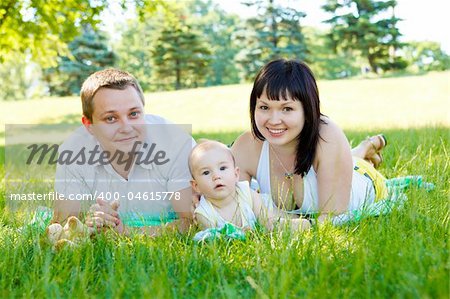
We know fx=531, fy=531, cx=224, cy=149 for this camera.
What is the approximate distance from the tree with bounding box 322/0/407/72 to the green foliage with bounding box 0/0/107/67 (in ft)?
81.5

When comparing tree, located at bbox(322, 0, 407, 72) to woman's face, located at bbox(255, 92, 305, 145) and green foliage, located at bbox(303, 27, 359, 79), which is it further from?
woman's face, located at bbox(255, 92, 305, 145)

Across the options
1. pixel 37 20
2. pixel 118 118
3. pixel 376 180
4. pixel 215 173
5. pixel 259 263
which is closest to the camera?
pixel 259 263

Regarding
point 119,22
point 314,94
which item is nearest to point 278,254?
point 314,94

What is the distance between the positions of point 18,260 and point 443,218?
2081mm

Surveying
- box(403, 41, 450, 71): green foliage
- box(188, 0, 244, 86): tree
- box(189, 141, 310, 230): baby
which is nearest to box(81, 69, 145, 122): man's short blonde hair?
box(189, 141, 310, 230): baby

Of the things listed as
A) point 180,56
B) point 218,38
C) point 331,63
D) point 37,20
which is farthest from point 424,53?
point 37,20

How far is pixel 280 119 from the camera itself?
327 centimetres

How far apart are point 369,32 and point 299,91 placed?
30738mm

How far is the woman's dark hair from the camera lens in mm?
3264

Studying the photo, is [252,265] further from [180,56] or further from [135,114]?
[180,56]

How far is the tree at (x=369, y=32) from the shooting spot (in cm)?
3194

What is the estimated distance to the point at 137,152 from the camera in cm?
353

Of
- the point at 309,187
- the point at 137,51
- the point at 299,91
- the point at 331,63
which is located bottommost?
the point at 331,63

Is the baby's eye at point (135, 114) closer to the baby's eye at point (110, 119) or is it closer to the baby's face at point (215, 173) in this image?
the baby's eye at point (110, 119)
